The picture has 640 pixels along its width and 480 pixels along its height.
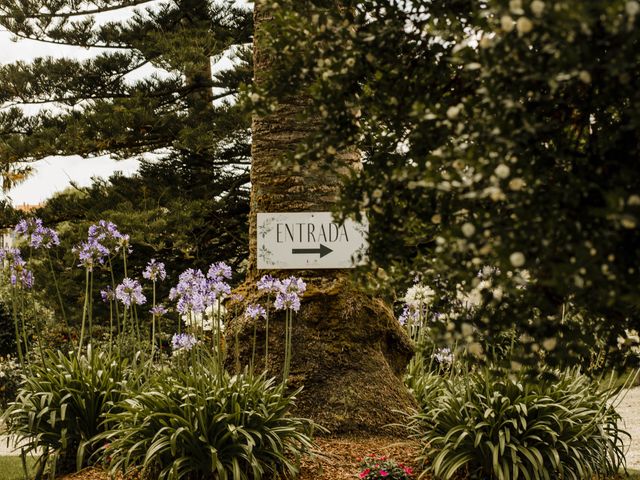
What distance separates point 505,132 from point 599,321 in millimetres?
1331

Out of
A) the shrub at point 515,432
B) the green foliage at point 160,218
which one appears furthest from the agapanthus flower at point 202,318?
the green foliage at point 160,218

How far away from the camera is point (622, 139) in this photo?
Result: 244cm

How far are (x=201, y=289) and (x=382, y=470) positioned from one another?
1.57m

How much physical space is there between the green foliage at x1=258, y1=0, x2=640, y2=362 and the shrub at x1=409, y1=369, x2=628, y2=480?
167 cm

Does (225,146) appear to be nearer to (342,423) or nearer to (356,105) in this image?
(342,423)

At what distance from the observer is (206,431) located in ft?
14.5

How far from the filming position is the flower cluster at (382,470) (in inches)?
180

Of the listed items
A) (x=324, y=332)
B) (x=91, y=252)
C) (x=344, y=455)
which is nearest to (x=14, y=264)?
(x=91, y=252)

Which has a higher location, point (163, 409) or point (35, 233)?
point (35, 233)

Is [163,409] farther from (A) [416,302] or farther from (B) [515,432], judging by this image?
(A) [416,302]

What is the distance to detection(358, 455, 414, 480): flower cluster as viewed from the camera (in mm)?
4566

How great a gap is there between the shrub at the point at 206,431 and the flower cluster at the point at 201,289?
374 mm

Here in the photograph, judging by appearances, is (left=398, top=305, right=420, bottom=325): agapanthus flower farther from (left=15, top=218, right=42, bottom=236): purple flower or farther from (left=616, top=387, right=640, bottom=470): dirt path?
(left=15, top=218, right=42, bottom=236): purple flower

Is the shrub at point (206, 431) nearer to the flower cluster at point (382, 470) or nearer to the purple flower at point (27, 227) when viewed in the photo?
the flower cluster at point (382, 470)
